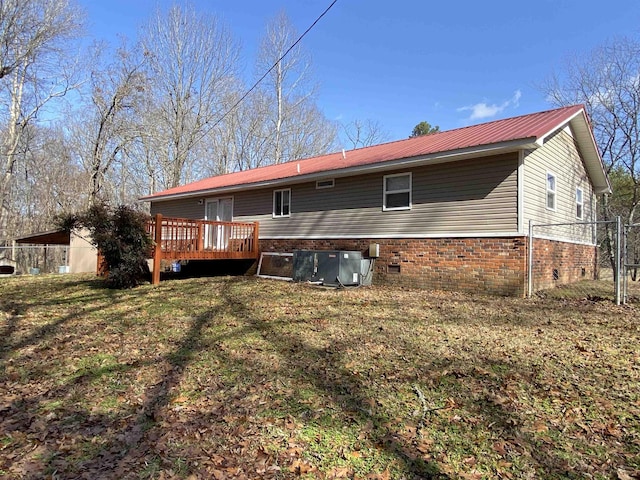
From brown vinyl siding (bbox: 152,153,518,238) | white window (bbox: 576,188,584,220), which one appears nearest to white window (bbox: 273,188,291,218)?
brown vinyl siding (bbox: 152,153,518,238)

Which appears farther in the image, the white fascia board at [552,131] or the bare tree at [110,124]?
the bare tree at [110,124]

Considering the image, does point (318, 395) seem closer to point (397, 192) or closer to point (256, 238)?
point (397, 192)

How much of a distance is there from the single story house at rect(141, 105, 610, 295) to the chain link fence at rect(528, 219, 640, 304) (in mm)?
83

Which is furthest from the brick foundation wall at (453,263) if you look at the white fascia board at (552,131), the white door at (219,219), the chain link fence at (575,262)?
the white door at (219,219)

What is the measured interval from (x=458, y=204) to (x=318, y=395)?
6.92m

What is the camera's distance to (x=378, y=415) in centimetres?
301

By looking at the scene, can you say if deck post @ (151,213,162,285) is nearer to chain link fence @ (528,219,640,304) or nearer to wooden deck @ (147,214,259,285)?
wooden deck @ (147,214,259,285)

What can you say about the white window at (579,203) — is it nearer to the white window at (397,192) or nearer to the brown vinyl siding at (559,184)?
the brown vinyl siding at (559,184)

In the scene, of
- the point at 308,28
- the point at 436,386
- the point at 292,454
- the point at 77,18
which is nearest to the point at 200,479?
the point at 292,454

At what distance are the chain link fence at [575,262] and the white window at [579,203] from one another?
0.46 meters

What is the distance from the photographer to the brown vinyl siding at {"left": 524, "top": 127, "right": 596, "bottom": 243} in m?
8.83

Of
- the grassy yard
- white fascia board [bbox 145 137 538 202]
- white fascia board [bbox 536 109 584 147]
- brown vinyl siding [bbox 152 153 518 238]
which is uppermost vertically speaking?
white fascia board [bbox 536 109 584 147]

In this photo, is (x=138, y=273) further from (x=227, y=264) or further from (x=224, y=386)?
(x=224, y=386)

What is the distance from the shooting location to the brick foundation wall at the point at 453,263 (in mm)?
8266
